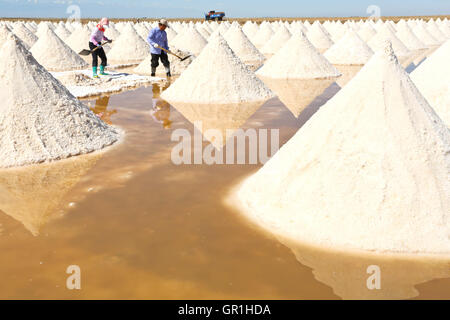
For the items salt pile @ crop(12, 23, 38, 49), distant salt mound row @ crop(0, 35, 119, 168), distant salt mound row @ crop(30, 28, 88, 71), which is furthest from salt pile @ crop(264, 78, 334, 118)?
salt pile @ crop(12, 23, 38, 49)

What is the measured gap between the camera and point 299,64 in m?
11.9

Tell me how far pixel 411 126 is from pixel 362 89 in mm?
527

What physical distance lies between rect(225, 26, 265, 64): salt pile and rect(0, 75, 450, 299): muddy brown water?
40.7ft

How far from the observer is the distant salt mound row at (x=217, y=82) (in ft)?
28.0

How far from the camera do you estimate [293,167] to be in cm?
360

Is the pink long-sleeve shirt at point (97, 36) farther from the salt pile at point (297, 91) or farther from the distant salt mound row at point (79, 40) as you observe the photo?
the distant salt mound row at point (79, 40)

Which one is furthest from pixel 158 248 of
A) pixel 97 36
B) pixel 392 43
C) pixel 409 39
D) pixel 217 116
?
pixel 409 39

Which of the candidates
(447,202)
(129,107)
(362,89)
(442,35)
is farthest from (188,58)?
(442,35)

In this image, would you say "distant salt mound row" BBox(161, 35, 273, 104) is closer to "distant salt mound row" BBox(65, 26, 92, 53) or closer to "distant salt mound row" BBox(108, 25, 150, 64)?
"distant salt mound row" BBox(108, 25, 150, 64)

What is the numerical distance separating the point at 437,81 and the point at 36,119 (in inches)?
219

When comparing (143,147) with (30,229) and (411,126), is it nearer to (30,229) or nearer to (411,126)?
(30,229)
